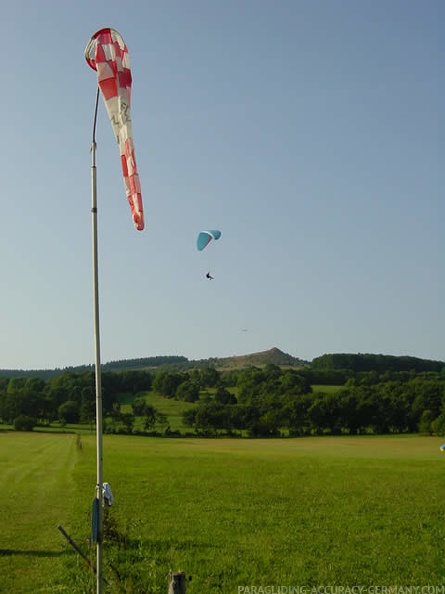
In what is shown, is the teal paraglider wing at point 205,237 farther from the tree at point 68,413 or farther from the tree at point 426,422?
the tree at point 68,413

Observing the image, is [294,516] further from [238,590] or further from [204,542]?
[238,590]

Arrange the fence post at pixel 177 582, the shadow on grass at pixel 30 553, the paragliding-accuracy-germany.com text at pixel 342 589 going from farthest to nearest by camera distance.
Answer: the shadow on grass at pixel 30 553, the paragliding-accuracy-germany.com text at pixel 342 589, the fence post at pixel 177 582

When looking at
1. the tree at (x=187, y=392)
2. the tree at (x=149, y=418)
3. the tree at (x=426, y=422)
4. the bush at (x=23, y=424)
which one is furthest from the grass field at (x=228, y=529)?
the tree at (x=187, y=392)

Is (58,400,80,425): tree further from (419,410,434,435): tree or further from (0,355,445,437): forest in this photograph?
(419,410,434,435): tree

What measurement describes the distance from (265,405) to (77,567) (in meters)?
123

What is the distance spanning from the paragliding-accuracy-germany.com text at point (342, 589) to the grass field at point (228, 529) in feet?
0.95

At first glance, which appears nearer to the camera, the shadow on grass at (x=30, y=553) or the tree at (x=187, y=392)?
the shadow on grass at (x=30, y=553)

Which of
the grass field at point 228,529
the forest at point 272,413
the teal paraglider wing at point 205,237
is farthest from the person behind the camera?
the forest at point 272,413

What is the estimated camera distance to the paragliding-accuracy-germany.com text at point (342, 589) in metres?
14.1

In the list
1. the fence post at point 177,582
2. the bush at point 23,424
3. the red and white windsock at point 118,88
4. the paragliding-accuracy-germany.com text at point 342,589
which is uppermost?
the red and white windsock at point 118,88

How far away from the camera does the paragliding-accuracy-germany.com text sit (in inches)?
555

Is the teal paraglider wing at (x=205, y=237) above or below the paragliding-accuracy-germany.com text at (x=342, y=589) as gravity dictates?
above

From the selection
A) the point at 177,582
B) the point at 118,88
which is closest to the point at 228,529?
the point at 177,582

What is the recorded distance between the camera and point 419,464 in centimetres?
5491
